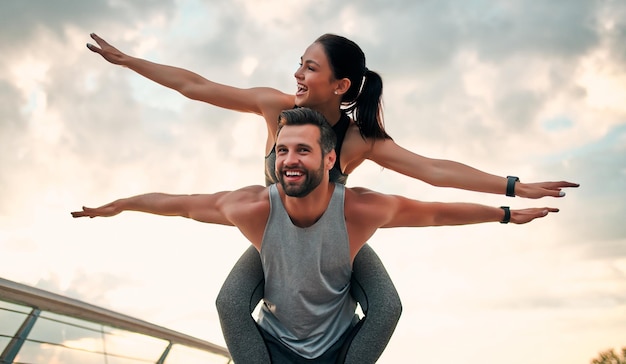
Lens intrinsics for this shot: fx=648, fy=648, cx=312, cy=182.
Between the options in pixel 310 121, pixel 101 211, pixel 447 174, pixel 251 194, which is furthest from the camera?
pixel 101 211

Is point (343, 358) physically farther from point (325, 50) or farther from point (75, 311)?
point (75, 311)

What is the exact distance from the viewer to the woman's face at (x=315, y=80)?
3.41 meters

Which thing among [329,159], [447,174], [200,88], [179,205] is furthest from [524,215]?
[200,88]

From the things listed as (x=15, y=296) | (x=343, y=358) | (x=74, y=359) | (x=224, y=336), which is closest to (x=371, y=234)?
(x=343, y=358)

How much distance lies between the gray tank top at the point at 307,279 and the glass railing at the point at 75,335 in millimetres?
2264

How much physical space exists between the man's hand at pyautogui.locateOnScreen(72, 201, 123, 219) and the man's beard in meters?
1.03

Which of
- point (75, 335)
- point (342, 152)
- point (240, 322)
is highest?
point (75, 335)

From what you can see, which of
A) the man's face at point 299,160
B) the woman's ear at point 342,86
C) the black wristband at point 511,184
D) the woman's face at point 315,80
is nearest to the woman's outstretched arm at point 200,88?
the woman's face at point 315,80

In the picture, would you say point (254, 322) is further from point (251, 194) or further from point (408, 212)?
point (408, 212)

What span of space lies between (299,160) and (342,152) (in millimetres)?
566

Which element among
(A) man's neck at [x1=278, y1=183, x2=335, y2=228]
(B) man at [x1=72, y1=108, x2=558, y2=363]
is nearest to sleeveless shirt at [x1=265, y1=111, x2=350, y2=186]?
(B) man at [x1=72, y1=108, x2=558, y2=363]

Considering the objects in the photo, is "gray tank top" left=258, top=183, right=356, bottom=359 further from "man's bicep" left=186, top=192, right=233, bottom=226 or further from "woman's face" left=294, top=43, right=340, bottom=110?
"woman's face" left=294, top=43, right=340, bottom=110

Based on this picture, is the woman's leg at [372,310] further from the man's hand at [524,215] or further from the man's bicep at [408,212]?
the man's hand at [524,215]

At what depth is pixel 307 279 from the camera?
3.09m
